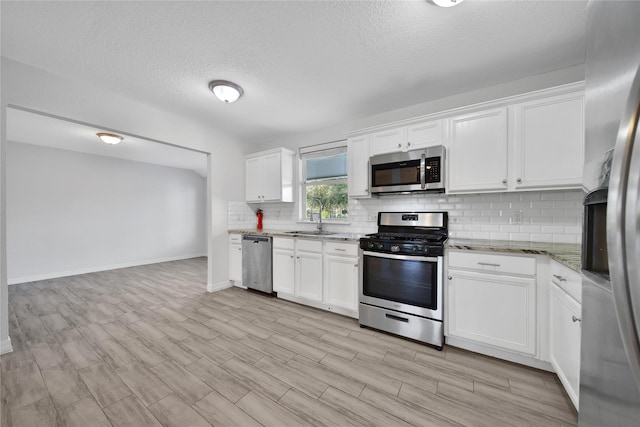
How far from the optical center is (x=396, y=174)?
265 cm

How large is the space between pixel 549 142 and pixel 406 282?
168 cm

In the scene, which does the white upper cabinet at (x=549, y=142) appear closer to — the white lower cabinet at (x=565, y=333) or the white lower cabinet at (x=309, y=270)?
the white lower cabinet at (x=565, y=333)

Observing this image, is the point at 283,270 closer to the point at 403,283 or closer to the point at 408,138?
the point at 403,283

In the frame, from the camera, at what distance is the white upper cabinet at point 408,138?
2471 millimetres

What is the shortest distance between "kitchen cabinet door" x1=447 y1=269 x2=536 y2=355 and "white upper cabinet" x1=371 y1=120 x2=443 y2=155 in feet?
4.38

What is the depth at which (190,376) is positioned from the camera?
1.78m

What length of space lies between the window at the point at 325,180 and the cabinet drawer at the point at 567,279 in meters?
2.20

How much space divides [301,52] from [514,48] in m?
1.73

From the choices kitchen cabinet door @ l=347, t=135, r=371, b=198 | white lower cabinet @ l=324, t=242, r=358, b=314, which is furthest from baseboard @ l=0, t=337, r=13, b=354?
kitchen cabinet door @ l=347, t=135, r=371, b=198

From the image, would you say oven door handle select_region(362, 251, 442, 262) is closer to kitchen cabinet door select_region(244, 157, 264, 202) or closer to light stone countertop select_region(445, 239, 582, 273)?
light stone countertop select_region(445, 239, 582, 273)

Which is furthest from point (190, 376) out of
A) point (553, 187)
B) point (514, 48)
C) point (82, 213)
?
point (82, 213)

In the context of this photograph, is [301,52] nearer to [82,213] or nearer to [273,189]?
[273,189]

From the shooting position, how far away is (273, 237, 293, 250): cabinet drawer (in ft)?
10.6

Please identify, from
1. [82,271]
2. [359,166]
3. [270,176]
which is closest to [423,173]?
[359,166]
